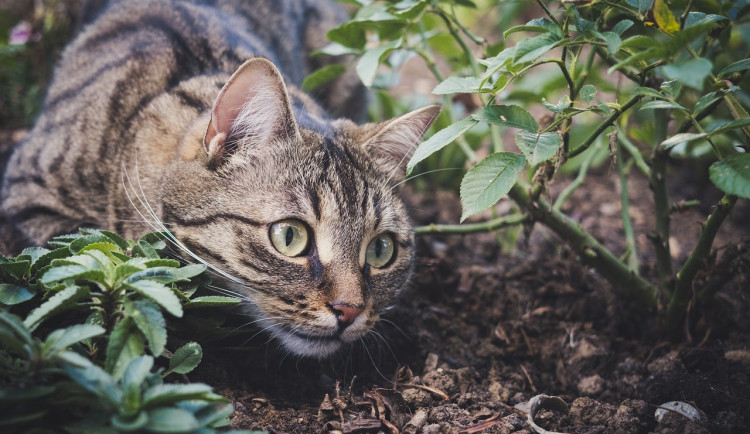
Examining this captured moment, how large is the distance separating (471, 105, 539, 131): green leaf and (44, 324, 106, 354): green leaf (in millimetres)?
1194

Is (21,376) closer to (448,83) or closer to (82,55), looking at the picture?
(448,83)

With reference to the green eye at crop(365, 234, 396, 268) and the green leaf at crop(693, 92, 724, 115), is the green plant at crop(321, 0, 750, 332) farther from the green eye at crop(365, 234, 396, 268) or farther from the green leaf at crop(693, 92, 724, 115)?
the green eye at crop(365, 234, 396, 268)

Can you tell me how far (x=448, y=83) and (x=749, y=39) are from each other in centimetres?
147

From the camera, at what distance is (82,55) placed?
3291 mm

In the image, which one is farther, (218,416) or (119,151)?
(119,151)

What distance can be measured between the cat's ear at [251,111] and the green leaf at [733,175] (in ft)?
4.56

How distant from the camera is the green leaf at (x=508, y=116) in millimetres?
1801

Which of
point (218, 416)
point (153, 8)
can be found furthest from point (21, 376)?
point (153, 8)

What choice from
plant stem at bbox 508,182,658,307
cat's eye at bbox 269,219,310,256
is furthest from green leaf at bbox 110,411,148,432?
plant stem at bbox 508,182,658,307

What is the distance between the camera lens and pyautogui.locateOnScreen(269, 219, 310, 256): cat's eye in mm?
2189

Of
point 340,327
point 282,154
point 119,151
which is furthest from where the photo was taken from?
point 119,151

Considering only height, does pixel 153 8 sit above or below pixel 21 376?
above

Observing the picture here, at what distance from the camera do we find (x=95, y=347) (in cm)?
175

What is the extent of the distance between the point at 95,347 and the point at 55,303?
0.24 meters
